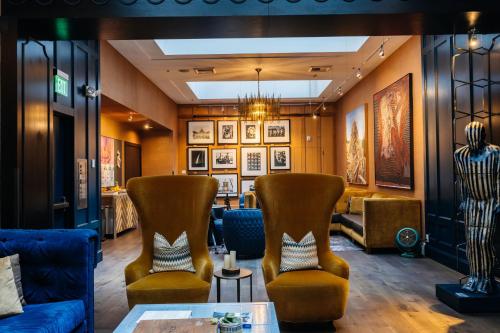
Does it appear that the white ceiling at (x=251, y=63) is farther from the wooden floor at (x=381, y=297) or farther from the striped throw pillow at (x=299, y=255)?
the striped throw pillow at (x=299, y=255)

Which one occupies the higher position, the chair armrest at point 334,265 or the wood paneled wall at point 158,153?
the wood paneled wall at point 158,153

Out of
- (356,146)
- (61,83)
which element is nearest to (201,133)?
(356,146)

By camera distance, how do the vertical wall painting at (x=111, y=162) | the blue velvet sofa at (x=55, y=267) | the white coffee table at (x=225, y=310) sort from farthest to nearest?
the vertical wall painting at (x=111, y=162) < the blue velvet sofa at (x=55, y=267) < the white coffee table at (x=225, y=310)

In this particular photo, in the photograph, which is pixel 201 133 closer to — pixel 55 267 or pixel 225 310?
pixel 55 267

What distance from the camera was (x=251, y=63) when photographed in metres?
8.06

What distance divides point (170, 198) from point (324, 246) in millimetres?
1521

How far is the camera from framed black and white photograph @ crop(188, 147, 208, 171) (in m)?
12.4

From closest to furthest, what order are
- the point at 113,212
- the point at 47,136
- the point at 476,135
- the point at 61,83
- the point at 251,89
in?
the point at 476,135 → the point at 47,136 → the point at 61,83 → the point at 113,212 → the point at 251,89

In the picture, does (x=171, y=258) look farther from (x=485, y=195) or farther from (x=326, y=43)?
(x=326, y=43)

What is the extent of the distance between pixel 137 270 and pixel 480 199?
3.25 metres

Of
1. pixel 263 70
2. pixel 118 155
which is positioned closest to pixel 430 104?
pixel 263 70

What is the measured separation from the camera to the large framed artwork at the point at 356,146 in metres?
9.10

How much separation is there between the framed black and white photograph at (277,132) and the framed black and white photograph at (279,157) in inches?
10.0

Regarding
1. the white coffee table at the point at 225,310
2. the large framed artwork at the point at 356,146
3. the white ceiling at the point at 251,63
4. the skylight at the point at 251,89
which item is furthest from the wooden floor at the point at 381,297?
the skylight at the point at 251,89
